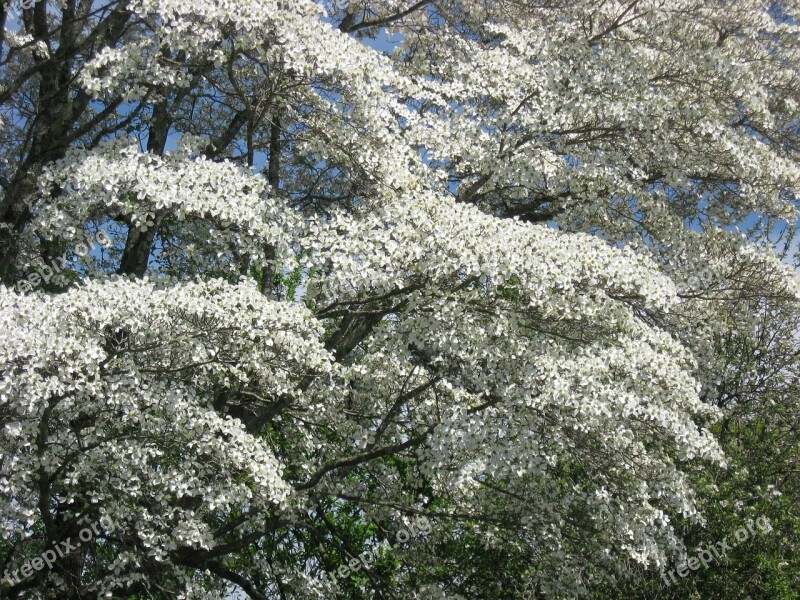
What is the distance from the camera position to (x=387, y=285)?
776 centimetres

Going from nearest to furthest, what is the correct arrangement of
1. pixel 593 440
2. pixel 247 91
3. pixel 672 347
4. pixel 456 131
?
pixel 672 347
pixel 593 440
pixel 456 131
pixel 247 91

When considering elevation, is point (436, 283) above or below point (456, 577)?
above

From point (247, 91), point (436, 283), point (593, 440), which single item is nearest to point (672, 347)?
point (593, 440)

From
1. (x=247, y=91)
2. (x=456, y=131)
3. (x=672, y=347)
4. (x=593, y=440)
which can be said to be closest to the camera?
(x=672, y=347)

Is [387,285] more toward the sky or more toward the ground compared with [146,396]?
more toward the sky

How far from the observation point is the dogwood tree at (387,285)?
25.0ft

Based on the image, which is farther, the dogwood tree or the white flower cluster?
the dogwood tree

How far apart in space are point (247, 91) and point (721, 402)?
806 centimetres

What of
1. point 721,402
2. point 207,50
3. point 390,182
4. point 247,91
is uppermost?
point 247,91

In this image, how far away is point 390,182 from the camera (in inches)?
357

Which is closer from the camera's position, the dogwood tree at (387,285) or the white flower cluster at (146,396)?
the white flower cluster at (146,396)

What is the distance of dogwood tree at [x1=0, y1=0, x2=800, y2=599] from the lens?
25.0ft

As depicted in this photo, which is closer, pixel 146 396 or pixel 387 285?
pixel 146 396

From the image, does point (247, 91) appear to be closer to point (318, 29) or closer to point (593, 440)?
point (318, 29)
